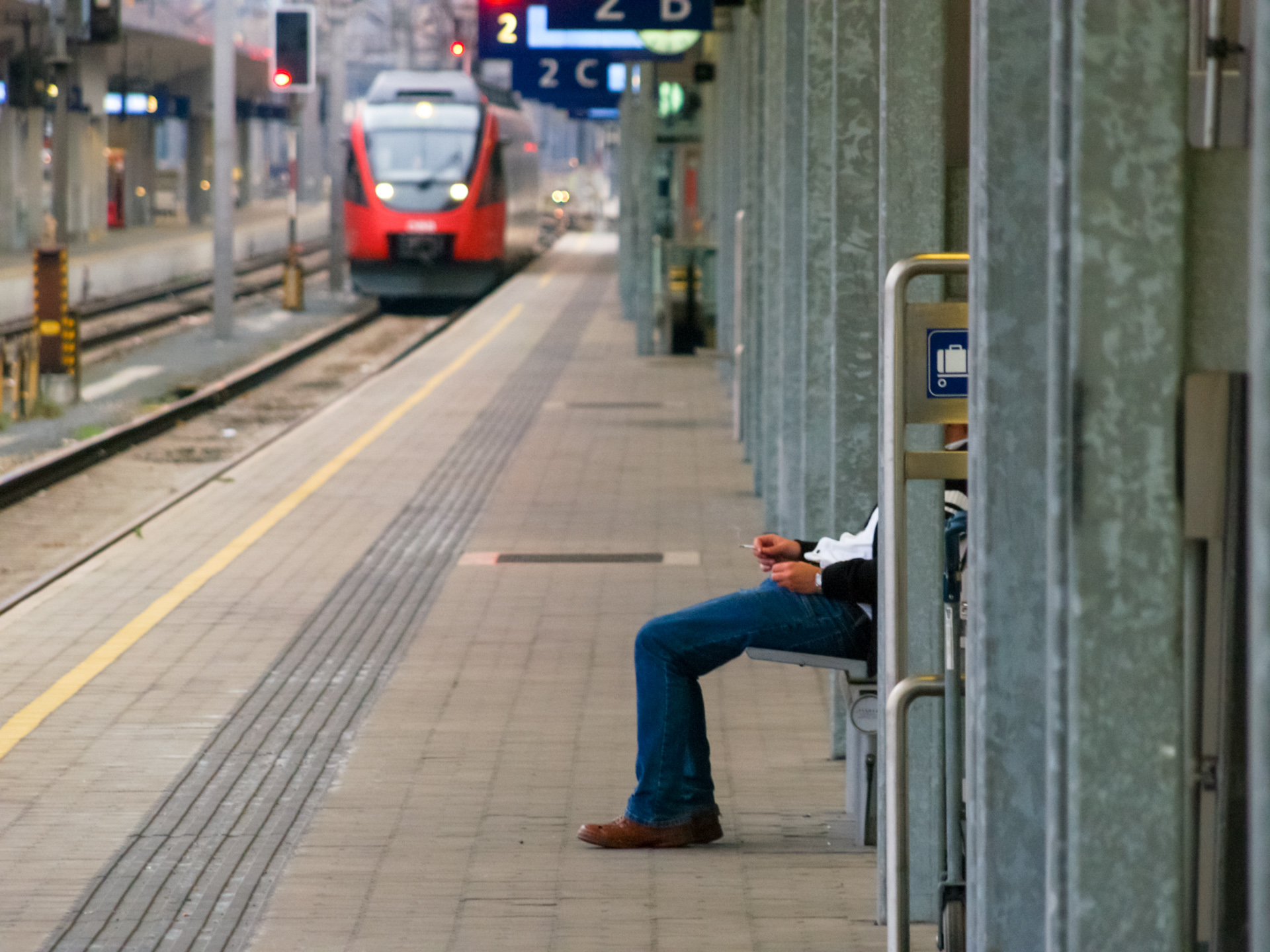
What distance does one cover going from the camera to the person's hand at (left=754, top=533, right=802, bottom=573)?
197 inches

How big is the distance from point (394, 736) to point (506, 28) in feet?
34.6

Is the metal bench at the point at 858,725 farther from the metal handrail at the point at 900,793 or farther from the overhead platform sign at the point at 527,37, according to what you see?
the overhead platform sign at the point at 527,37

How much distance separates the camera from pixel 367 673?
725 cm

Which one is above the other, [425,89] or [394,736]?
[425,89]

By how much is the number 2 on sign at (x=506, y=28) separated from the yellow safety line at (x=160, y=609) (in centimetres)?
330

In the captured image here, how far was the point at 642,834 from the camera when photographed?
5.12 m

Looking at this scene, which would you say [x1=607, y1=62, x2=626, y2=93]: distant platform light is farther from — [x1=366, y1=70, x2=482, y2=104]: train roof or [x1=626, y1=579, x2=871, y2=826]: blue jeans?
[x1=626, y1=579, x2=871, y2=826]: blue jeans

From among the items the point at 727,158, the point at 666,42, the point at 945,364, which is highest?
the point at 666,42

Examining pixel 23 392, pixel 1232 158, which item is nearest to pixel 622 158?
pixel 23 392

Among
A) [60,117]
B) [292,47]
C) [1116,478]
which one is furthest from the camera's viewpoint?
[292,47]

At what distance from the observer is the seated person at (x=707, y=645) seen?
15.9 ft

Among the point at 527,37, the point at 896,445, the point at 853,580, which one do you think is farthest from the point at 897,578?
the point at 527,37

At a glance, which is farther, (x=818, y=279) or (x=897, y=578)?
(x=818, y=279)

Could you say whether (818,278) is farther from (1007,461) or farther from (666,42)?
(666,42)
